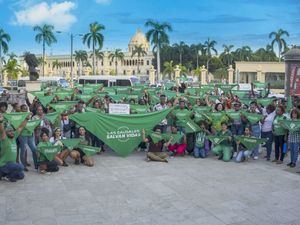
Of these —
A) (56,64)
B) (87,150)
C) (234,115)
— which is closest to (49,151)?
(87,150)

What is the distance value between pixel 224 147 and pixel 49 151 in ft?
15.8

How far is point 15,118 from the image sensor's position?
1020 centimetres

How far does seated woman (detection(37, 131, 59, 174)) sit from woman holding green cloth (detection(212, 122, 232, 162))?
14.8 feet

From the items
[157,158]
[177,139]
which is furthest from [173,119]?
[157,158]

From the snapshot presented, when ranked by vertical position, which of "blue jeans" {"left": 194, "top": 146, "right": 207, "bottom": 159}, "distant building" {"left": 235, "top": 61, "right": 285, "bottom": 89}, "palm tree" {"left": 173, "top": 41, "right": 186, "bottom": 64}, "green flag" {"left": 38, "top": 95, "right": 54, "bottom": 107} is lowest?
"blue jeans" {"left": 194, "top": 146, "right": 207, "bottom": 159}

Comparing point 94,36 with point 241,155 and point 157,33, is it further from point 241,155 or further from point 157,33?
point 241,155

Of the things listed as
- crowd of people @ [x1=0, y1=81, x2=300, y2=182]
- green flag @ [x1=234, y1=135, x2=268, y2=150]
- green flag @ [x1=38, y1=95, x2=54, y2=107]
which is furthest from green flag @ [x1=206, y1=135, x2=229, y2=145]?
green flag @ [x1=38, y1=95, x2=54, y2=107]

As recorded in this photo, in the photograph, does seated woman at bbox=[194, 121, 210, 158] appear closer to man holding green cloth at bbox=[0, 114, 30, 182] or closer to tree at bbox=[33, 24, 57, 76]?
man holding green cloth at bbox=[0, 114, 30, 182]

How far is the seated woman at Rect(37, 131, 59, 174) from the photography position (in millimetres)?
9781

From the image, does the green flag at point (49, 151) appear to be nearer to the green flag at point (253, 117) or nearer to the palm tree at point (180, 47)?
the green flag at point (253, 117)

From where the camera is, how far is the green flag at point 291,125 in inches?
410

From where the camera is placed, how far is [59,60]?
4825 inches

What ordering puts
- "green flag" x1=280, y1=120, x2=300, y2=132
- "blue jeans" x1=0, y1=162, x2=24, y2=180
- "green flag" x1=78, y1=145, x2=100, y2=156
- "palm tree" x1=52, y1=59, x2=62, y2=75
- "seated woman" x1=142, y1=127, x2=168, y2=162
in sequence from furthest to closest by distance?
1. "palm tree" x1=52, y1=59, x2=62, y2=75
2. "seated woman" x1=142, y1=127, x2=168, y2=162
3. "green flag" x1=78, y1=145, x2=100, y2=156
4. "green flag" x1=280, y1=120, x2=300, y2=132
5. "blue jeans" x1=0, y1=162, x2=24, y2=180

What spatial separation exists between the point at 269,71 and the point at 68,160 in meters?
45.2
